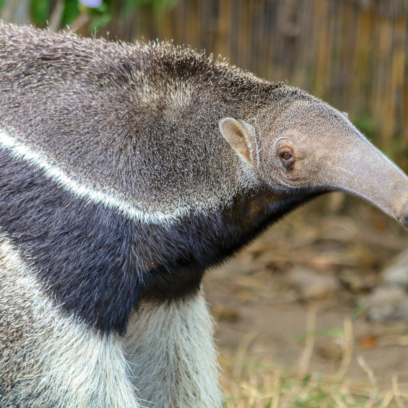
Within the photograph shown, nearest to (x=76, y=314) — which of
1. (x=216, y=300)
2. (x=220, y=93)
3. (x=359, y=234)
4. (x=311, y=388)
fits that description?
(x=220, y=93)

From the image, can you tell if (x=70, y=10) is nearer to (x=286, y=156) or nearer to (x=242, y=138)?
(x=242, y=138)

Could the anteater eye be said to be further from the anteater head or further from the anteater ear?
the anteater ear

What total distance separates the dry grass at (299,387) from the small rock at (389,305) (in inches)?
26.2

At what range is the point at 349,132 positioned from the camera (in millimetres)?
2998

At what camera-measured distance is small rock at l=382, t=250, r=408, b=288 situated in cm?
651

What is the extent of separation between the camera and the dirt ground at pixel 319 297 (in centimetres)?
569

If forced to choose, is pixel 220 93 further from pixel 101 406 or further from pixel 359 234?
pixel 359 234

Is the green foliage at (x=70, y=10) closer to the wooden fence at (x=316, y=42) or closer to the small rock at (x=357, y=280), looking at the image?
the wooden fence at (x=316, y=42)

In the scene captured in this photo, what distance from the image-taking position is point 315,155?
120 inches

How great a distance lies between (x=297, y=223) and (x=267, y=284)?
4.91 ft

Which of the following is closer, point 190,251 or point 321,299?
point 190,251

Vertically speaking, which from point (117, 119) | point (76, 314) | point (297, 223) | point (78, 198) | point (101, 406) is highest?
point (117, 119)

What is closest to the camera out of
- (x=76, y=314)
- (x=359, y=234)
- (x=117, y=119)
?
(x=76, y=314)

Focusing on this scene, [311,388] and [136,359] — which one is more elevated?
[136,359]
